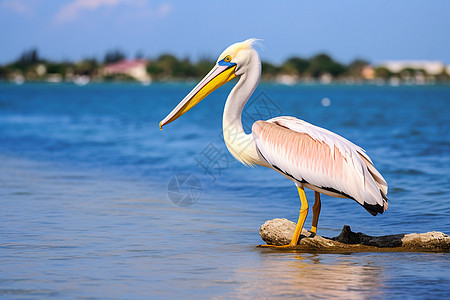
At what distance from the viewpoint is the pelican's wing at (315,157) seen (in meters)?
6.23

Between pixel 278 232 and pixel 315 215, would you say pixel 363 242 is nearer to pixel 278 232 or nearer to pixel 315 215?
pixel 315 215

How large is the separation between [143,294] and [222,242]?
Answer: 1.97 metres

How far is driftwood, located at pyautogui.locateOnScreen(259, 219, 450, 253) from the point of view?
248 inches

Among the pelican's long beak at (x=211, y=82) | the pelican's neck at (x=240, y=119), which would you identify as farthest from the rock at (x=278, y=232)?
the pelican's long beak at (x=211, y=82)

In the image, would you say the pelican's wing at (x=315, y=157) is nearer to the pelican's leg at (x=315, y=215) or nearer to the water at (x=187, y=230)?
the pelican's leg at (x=315, y=215)

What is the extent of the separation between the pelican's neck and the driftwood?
717mm

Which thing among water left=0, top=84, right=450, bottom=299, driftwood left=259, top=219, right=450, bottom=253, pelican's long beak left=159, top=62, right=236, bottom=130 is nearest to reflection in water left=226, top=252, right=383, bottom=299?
water left=0, top=84, right=450, bottom=299

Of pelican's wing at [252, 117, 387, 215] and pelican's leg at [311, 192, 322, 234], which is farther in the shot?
pelican's leg at [311, 192, 322, 234]

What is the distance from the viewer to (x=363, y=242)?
6465 millimetres

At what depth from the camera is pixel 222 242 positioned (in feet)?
22.1

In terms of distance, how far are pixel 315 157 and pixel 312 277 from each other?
1327 mm

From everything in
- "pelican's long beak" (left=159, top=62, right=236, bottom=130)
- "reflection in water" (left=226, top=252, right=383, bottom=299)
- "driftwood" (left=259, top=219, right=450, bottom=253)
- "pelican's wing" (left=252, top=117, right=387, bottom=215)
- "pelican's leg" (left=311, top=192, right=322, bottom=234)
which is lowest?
"reflection in water" (left=226, top=252, right=383, bottom=299)

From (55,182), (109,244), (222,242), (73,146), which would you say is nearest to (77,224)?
(109,244)

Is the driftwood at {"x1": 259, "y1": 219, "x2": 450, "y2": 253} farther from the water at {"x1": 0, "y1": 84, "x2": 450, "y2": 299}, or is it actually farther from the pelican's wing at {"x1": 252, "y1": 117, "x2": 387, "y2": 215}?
the pelican's wing at {"x1": 252, "y1": 117, "x2": 387, "y2": 215}
